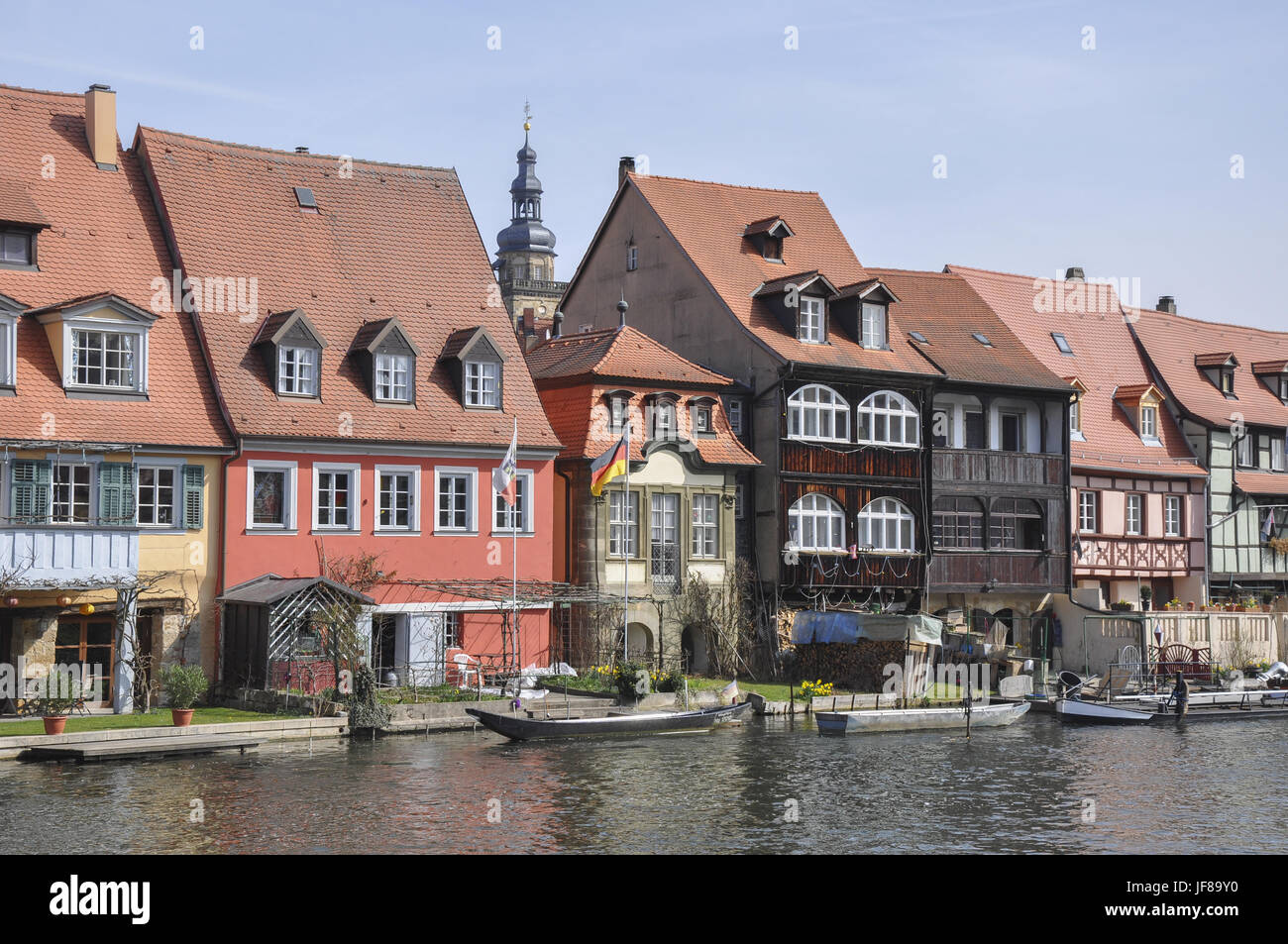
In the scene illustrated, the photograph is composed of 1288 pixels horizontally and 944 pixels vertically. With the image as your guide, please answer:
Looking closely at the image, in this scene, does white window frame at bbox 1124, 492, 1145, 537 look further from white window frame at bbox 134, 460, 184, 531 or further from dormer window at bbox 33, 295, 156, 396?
dormer window at bbox 33, 295, 156, 396

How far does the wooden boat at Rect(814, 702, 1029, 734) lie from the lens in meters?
39.8

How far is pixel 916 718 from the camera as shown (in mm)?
41969

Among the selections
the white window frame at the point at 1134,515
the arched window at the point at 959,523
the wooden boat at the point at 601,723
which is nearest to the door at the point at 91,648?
the wooden boat at the point at 601,723

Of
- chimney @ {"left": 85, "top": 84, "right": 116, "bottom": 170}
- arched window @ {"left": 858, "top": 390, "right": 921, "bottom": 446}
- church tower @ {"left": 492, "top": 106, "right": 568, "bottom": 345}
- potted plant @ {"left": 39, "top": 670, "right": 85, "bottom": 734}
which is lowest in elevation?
potted plant @ {"left": 39, "top": 670, "right": 85, "bottom": 734}

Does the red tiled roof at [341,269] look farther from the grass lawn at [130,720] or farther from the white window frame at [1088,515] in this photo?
the white window frame at [1088,515]

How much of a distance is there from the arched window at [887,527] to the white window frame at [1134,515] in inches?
450

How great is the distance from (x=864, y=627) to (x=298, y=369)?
57.7 ft


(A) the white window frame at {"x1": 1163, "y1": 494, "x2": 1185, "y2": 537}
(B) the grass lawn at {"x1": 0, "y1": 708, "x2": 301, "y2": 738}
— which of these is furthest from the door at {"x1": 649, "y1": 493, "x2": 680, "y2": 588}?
(A) the white window frame at {"x1": 1163, "y1": 494, "x2": 1185, "y2": 537}

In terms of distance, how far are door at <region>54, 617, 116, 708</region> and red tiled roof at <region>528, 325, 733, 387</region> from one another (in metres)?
16.4

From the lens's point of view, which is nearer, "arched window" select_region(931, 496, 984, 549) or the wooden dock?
the wooden dock

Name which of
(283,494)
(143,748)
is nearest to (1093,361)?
(283,494)

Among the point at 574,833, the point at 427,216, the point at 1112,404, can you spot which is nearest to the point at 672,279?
the point at 427,216
